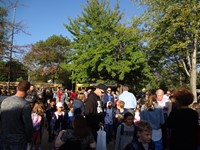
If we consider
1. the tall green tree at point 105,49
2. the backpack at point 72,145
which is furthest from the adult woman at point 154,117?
the tall green tree at point 105,49

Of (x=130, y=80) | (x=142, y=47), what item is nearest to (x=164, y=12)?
(x=142, y=47)

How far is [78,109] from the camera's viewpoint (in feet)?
29.0

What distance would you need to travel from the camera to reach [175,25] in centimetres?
2281

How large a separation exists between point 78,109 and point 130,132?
3219 mm

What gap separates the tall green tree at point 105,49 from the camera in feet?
101

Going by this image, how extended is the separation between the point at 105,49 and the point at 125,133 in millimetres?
25044

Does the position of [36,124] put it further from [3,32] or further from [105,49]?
[105,49]

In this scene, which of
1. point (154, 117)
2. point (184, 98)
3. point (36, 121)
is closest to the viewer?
point (184, 98)

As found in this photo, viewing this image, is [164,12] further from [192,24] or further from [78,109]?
[78,109]

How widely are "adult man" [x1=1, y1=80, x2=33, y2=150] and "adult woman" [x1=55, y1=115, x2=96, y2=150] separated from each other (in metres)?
0.67

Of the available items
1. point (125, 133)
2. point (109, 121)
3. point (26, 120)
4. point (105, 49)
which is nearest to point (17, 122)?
point (26, 120)

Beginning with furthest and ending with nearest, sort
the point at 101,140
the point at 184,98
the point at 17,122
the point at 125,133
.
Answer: the point at 101,140
the point at 125,133
the point at 17,122
the point at 184,98

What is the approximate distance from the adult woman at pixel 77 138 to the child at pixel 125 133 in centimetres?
170

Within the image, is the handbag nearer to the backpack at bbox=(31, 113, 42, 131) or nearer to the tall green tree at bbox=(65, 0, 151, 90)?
the backpack at bbox=(31, 113, 42, 131)
